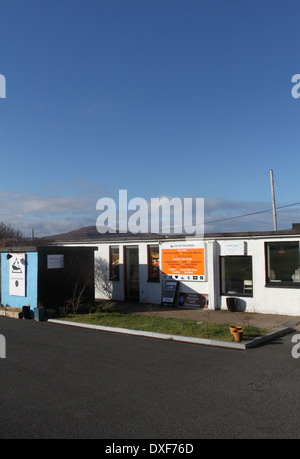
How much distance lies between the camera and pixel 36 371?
7.58 m

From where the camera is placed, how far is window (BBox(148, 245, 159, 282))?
17.6 meters

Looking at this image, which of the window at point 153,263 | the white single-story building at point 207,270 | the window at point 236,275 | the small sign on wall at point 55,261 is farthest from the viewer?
the window at point 153,263

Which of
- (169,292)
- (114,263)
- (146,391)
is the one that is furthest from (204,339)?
(114,263)

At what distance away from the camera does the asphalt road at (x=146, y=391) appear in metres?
4.86

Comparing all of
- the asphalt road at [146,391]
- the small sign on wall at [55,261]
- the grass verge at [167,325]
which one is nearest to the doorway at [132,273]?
the small sign on wall at [55,261]

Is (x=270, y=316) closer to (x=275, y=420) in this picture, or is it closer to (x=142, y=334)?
(x=142, y=334)

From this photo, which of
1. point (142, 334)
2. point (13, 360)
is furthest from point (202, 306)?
point (13, 360)

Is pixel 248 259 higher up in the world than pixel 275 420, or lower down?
higher up

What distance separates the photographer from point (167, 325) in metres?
12.0

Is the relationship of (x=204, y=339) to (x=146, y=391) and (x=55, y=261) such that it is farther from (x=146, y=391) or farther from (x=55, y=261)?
(x=55, y=261)

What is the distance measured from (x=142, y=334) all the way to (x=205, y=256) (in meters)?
5.52

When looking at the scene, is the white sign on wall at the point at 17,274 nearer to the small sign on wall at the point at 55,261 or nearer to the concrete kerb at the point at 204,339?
the small sign on wall at the point at 55,261

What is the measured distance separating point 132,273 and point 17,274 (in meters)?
5.30
